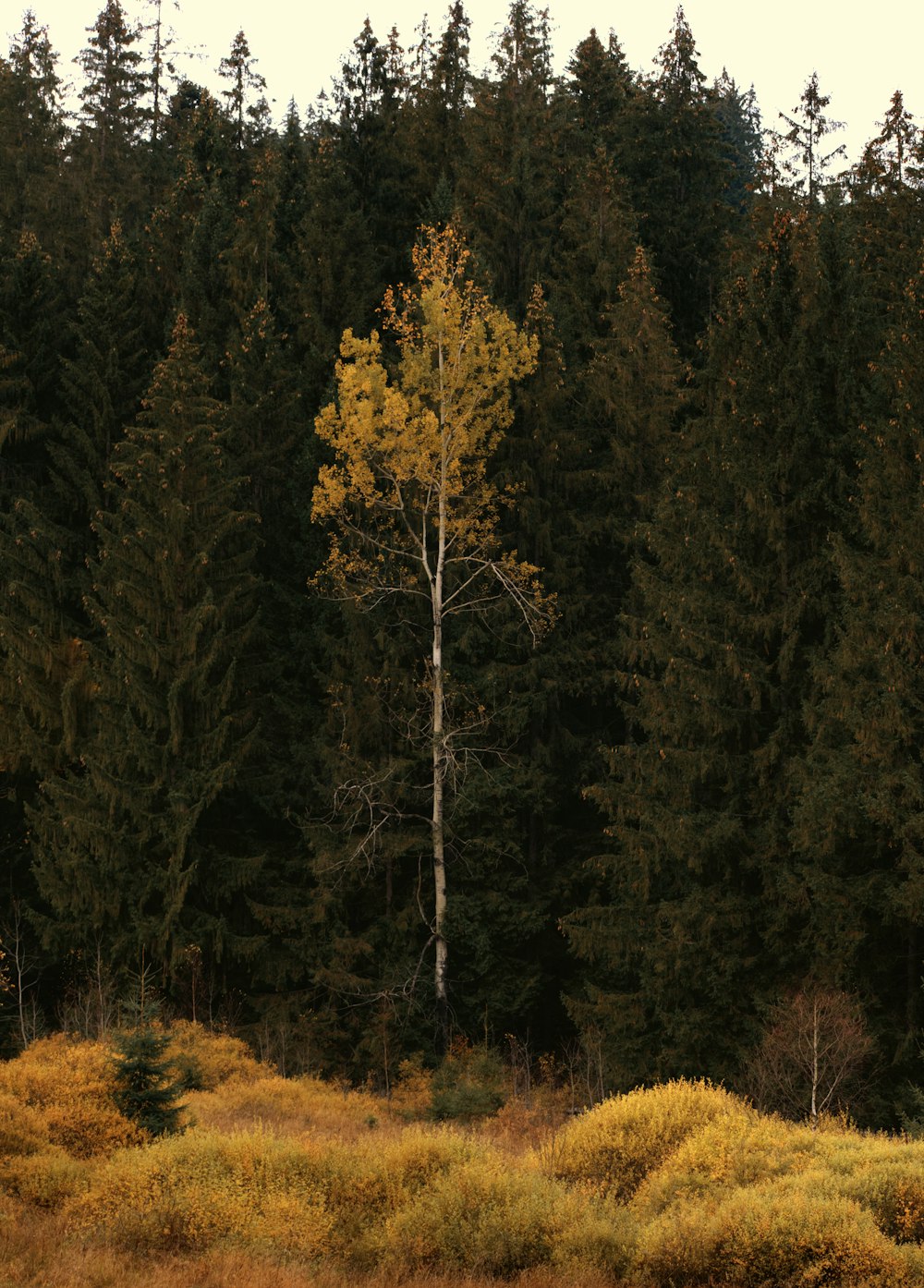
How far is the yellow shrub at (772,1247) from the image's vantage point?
773 cm

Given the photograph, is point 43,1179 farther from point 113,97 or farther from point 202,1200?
point 113,97

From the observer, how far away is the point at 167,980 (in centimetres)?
2291

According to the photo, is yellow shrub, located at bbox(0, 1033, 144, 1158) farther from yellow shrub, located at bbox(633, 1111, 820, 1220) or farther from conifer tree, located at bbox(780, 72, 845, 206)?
conifer tree, located at bbox(780, 72, 845, 206)

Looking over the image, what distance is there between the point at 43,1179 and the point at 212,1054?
32.0 feet

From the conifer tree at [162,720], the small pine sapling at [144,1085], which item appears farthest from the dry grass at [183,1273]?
the conifer tree at [162,720]

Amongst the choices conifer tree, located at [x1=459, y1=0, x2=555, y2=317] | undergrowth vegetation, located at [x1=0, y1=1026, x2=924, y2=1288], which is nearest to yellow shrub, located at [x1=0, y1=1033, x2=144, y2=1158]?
undergrowth vegetation, located at [x1=0, y1=1026, x2=924, y2=1288]

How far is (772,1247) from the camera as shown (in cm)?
799

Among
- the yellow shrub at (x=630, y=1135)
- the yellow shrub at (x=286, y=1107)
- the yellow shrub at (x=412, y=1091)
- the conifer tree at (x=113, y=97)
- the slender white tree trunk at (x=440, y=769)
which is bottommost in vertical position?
the yellow shrub at (x=412, y=1091)

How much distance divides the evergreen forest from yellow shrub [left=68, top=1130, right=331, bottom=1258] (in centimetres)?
700

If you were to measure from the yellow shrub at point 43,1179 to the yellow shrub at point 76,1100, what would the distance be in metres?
0.70

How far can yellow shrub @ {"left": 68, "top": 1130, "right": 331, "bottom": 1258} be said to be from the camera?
8.70 meters

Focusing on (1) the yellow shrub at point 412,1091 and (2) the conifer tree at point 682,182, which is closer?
(1) the yellow shrub at point 412,1091

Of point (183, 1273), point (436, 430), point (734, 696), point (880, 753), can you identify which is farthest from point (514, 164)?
point (183, 1273)

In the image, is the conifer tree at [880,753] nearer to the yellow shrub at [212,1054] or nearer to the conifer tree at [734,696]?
the conifer tree at [734,696]
